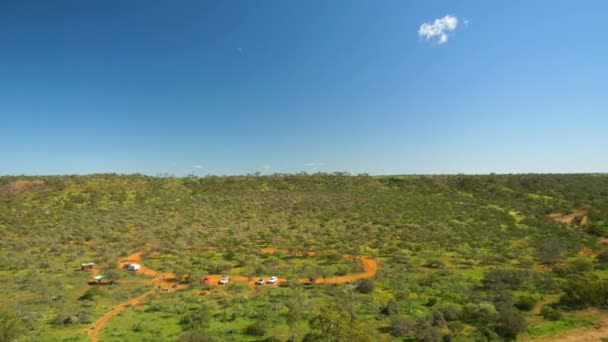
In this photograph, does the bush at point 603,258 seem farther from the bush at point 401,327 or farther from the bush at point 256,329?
the bush at point 256,329

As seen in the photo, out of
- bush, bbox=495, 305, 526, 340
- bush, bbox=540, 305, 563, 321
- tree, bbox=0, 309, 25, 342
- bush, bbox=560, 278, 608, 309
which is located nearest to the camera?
tree, bbox=0, 309, 25, 342

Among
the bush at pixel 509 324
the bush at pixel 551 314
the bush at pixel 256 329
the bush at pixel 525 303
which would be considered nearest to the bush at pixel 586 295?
the bush at pixel 551 314

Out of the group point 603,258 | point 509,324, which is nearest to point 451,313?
point 509,324

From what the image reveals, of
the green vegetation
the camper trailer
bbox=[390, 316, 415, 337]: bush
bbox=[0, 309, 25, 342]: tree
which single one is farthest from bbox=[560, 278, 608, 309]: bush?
the camper trailer

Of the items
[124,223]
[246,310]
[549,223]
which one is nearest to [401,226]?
[549,223]

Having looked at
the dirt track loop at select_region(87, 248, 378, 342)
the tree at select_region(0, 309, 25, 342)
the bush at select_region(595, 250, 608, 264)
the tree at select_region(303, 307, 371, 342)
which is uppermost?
the tree at select_region(303, 307, 371, 342)

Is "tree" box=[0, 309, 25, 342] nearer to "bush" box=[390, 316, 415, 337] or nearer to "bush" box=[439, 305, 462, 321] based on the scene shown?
"bush" box=[390, 316, 415, 337]

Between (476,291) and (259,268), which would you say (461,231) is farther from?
(259,268)
